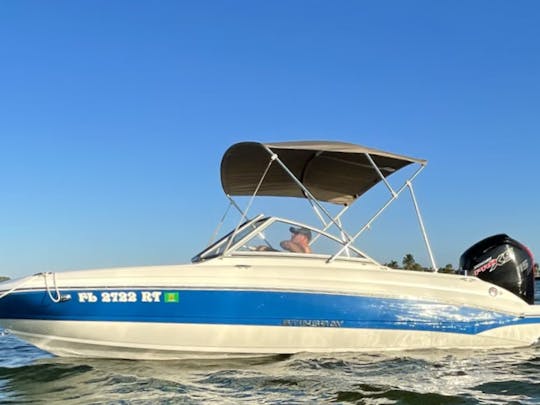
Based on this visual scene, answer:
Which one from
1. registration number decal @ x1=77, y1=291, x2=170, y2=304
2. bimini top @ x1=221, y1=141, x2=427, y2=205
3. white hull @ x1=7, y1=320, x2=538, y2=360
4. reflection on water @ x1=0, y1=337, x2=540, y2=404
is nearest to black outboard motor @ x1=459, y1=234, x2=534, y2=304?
reflection on water @ x1=0, y1=337, x2=540, y2=404

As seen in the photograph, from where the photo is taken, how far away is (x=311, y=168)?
9383 mm

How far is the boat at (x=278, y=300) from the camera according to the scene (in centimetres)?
679

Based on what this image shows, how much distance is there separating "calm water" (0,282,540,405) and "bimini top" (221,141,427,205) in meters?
2.73

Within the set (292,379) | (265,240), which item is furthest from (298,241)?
(292,379)

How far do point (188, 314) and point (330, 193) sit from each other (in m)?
3.98

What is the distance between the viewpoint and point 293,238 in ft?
26.5

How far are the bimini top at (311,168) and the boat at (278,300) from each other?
0.14 feet

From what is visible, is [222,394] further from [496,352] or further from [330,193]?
[330,193]

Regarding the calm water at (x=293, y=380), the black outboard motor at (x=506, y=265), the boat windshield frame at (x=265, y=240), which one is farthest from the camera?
the black outboard motor at (x=506, y=265)

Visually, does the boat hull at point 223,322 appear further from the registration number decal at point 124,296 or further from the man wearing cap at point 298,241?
the man wearing cap at point 298,241

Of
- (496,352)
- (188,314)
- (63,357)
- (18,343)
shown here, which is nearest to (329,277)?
(188,314)

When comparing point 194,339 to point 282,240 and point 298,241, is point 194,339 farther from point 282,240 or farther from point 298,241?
point 298,241

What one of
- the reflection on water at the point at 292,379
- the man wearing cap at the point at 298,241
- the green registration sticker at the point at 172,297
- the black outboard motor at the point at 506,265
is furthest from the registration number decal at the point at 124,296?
the black outboard motor at the point at 506,265

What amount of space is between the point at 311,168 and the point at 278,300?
2902 mm
